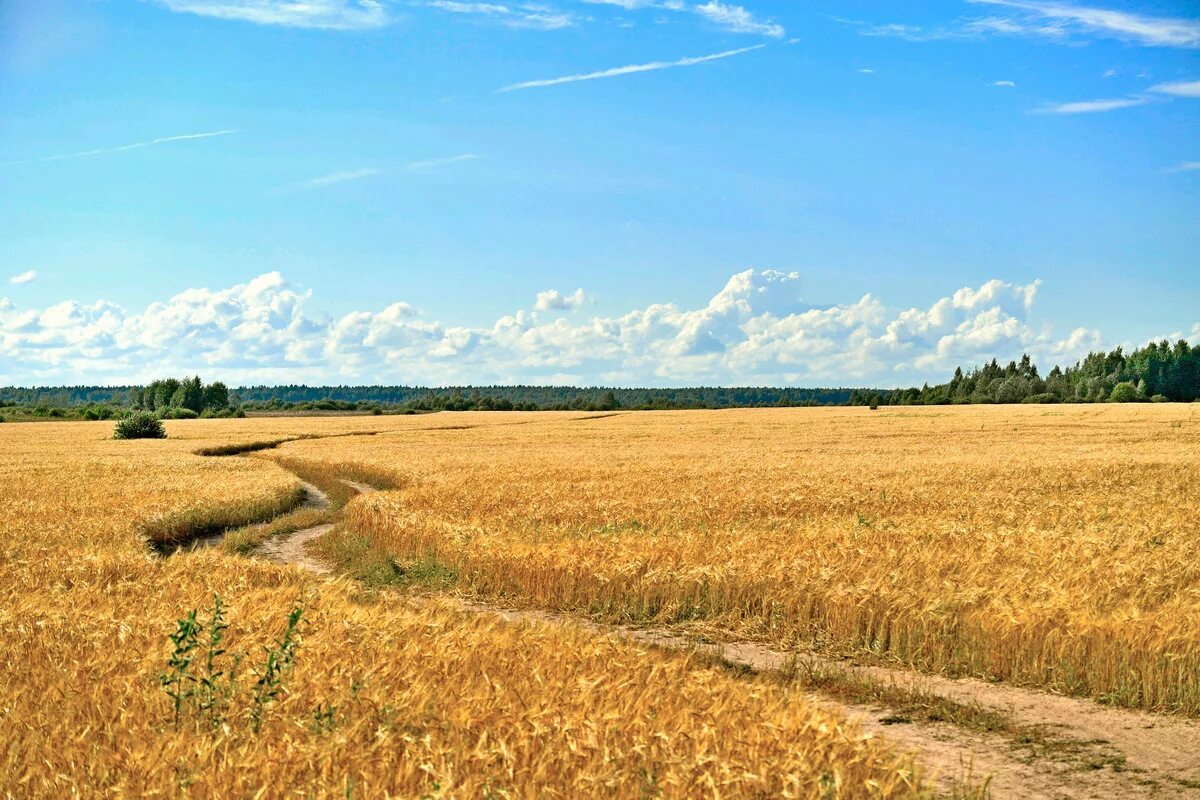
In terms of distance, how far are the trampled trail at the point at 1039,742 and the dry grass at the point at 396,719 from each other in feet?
3.21

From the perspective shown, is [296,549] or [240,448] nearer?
[296,549]

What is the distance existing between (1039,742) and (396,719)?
5990 millimetres

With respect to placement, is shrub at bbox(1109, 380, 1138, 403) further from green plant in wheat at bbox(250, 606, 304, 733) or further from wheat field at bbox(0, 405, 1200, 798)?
green plant in wheat at bbox(250, 606, 304, 733)

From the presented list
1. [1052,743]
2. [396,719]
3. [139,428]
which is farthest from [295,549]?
[139,428]

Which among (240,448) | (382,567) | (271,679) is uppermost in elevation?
(271,679)

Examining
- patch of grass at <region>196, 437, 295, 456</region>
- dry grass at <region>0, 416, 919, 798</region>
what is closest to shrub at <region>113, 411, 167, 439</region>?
patch of grass at <region>196, 437, 295, 456</region>

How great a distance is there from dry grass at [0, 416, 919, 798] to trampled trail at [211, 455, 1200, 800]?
98 cm

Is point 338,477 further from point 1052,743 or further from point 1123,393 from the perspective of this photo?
point 1123,393

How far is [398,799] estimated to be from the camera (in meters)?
5.71

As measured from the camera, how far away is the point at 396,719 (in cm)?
702

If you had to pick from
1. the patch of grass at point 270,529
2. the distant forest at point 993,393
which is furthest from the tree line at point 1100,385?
the patch of grass at point 270,529

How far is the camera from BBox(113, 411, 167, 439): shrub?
72.9m

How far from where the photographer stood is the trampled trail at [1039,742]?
796 centimetres

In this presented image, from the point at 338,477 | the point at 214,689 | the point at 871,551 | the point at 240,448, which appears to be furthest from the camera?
the point at 240,448
